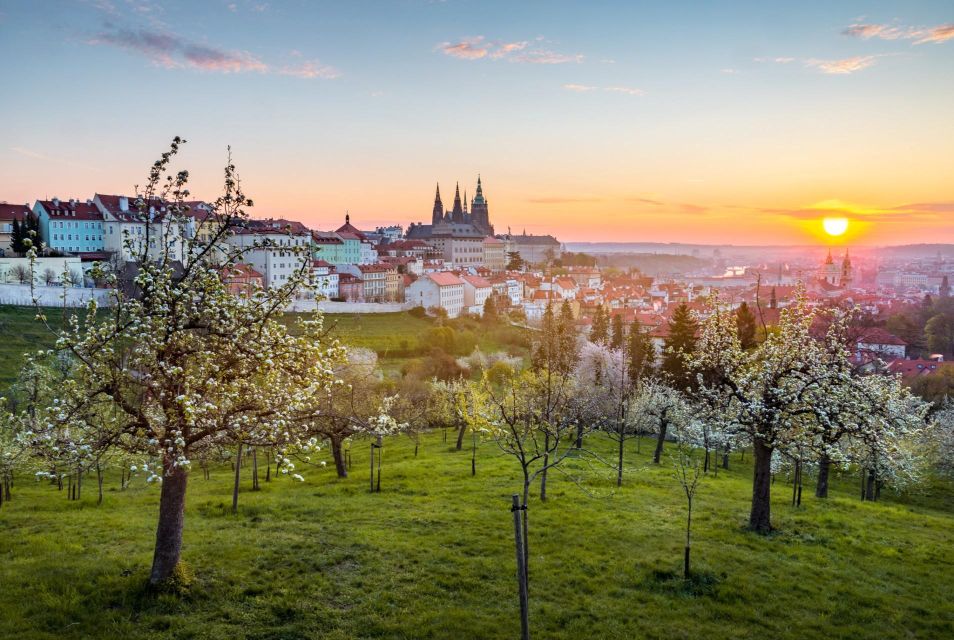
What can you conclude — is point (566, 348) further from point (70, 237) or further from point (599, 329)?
point (70, 237)

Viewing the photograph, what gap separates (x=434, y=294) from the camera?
401 ft

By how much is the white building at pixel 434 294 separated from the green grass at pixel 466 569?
98.0 metres

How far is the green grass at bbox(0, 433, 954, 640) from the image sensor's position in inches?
498

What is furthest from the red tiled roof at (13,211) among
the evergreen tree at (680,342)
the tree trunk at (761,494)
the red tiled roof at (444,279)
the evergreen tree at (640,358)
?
the tree trunk at (761,494)

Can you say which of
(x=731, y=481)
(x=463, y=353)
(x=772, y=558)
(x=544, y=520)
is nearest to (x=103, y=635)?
(x=544, y=520)

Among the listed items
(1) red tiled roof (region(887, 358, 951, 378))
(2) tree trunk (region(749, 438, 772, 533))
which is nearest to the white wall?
(2) tree trunk (region(749, 438, 772, 533))

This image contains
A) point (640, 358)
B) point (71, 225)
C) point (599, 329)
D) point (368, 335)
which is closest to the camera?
point (640, 358)

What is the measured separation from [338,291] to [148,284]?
360ft

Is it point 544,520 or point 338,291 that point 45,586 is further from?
point 338,291

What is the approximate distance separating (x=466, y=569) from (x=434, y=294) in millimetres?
107802

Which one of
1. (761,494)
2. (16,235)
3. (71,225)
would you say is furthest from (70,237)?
(761,494)

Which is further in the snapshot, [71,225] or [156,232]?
[71,225]

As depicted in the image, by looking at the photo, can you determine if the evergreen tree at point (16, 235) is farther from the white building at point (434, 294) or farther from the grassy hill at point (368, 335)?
the white building at point (434, 294)

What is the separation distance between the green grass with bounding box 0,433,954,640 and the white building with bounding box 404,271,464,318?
97967 millimetres
